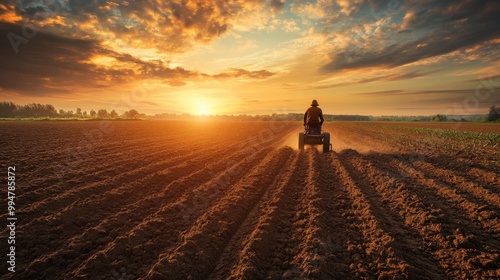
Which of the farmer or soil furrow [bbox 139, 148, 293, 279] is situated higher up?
the farmer

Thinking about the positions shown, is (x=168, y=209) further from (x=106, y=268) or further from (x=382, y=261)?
(x=382, y=261)

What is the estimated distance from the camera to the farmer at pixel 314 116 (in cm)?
1326

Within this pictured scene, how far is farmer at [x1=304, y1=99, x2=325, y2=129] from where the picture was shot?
13258mm

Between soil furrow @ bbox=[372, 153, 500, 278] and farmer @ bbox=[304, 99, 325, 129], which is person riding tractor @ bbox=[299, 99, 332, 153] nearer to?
farmer @ bbox=[304, 99, 325, 129]

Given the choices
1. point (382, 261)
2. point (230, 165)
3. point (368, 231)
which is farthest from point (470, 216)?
point (230, 165)

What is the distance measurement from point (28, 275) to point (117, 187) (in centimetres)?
393

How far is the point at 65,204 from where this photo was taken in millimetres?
6004

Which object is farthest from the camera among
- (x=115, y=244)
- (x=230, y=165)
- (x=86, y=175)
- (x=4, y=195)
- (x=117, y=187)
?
(x=230, y=165)

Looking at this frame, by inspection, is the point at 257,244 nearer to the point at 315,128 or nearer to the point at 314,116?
the point at 314,116

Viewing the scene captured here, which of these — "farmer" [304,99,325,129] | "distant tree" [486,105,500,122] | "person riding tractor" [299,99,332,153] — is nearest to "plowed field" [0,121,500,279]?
"person riding tractor" [299,99,332,153]

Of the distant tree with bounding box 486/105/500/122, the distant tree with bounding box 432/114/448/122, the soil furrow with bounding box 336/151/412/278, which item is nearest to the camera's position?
the soil furrow with bounding box 336/151/412/278

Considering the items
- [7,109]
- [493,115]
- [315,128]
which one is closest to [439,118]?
[493,115]

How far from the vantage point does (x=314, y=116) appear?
1333 cm

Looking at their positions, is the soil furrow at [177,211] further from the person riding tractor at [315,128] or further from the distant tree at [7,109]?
the distant tree at [7,109]
